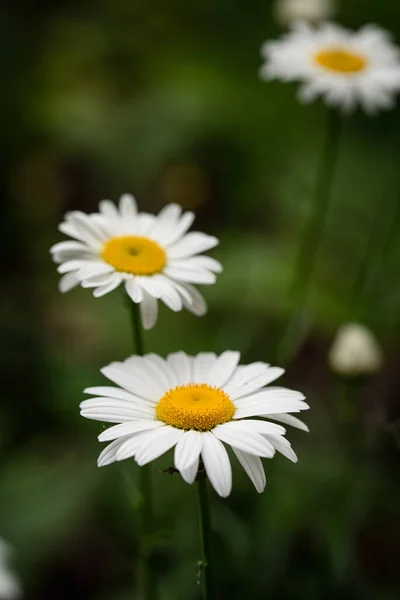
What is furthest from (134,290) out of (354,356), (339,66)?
(339,66)

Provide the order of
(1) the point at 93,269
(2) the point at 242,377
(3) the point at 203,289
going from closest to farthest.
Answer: (2) the point at 242,377 < (1) the point at 93,269 < (3) the point at 203,289

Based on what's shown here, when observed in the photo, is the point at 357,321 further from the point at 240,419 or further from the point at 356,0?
the point at 356,0

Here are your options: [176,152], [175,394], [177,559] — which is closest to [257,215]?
[176,152]

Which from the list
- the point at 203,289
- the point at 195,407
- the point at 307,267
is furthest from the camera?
the point at 203,289

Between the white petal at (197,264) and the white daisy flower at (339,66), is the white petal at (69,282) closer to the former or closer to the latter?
the white petal at (197,264)

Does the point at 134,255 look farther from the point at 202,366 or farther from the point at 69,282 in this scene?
the point at 202,366

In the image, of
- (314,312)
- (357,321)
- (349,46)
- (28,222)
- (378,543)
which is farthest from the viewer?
(28,222)
